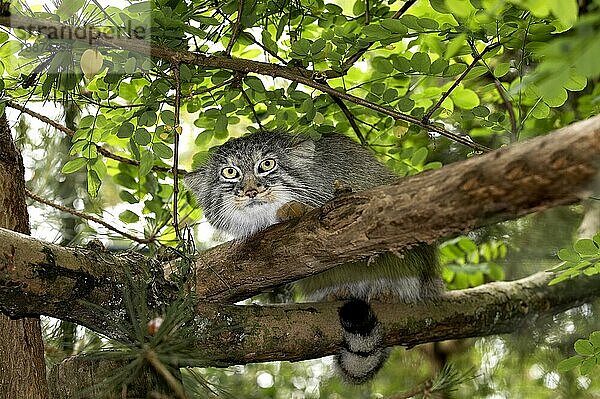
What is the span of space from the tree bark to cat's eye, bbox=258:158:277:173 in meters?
0.79

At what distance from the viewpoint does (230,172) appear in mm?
2371

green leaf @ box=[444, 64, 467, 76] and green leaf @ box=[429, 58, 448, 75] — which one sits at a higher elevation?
green leaf @ box=[429, 58, 448, 75]

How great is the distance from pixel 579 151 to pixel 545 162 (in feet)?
0.19

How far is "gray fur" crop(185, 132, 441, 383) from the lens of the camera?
2.26 metres

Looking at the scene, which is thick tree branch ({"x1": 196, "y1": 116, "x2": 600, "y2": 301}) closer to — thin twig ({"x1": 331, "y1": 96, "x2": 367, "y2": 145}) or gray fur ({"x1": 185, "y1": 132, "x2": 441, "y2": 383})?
gray fur ({"x1": 185, "y1": 132, "x2": 441, "y2": 383})

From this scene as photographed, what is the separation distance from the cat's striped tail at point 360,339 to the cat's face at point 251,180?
43 centimetres

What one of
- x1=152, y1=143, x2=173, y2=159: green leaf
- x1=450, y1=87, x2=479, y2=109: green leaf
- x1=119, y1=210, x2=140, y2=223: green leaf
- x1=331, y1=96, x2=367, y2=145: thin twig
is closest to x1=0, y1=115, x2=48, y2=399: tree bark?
x1=152, y1=143, x2=173, y2=159: green leaf

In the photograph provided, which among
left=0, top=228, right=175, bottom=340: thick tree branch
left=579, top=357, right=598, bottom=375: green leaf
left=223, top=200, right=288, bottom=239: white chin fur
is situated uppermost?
left=223, top=200, right=288, bottom=239: white chin fur

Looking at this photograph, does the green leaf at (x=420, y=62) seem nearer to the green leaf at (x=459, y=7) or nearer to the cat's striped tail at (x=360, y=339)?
the green leaf at (x=459, y=7)

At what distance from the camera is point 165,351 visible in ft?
4.51

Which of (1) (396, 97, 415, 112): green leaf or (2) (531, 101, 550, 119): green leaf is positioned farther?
(1) (396, 97, 415, 112): green leaf

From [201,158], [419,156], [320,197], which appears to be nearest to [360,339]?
[320,197]

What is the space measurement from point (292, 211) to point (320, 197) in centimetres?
35

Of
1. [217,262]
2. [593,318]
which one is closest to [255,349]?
[217,262]
